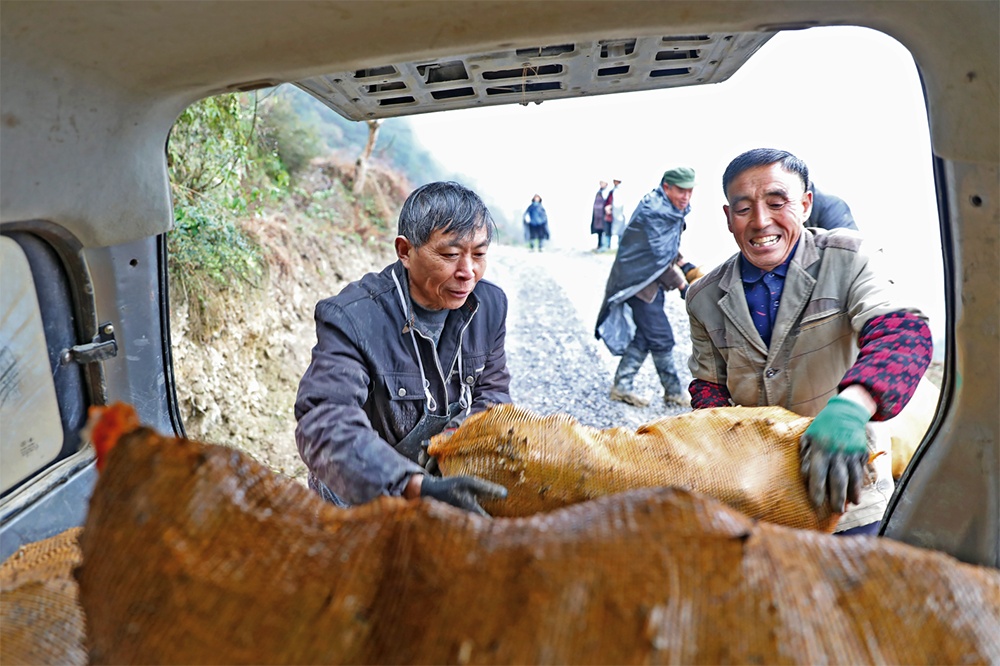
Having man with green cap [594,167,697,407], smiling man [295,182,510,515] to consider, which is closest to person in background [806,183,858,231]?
man with green cap [594,167,697,407]

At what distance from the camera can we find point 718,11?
3.90ft

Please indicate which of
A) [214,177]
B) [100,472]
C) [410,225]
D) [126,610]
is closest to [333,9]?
[100,472]

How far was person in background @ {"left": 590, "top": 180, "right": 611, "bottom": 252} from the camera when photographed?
765 inches

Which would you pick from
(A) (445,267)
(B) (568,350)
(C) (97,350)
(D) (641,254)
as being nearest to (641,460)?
(A) (445,267)

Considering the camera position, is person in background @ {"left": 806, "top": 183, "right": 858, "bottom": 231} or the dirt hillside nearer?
person in background @ {"left": 806, "top": 183, "right": 858, "bottom": 231}

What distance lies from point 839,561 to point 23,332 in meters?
1.75

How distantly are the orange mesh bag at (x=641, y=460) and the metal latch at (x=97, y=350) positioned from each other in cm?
95

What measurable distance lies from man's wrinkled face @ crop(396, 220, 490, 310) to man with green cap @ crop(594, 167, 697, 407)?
15.9 ft

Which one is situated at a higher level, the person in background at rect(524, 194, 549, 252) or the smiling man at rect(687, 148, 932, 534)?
the person in background at rect(524, 194, 549, 252)

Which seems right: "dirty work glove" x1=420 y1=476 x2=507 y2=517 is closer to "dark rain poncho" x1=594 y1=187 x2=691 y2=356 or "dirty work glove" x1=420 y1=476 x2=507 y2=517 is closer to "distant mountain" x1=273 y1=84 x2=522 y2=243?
"dark rain poncho" x1=594 y1=187 x2=691 y2=356

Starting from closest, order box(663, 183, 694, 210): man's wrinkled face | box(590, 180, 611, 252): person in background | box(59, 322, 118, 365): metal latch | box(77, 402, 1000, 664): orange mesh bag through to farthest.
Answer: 1. box(77, 402, 1000, 664): orange mesh bag
2. box(59, 322, 118, 365): metal latch
3. box(663, 183, 694, 210): man's wrinkled face
4. box(590, 180, 611, 252): person in background

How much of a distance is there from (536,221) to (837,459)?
2164 centimetres

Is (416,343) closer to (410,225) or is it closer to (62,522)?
(410,225)

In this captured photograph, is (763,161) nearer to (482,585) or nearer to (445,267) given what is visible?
(445,267)
